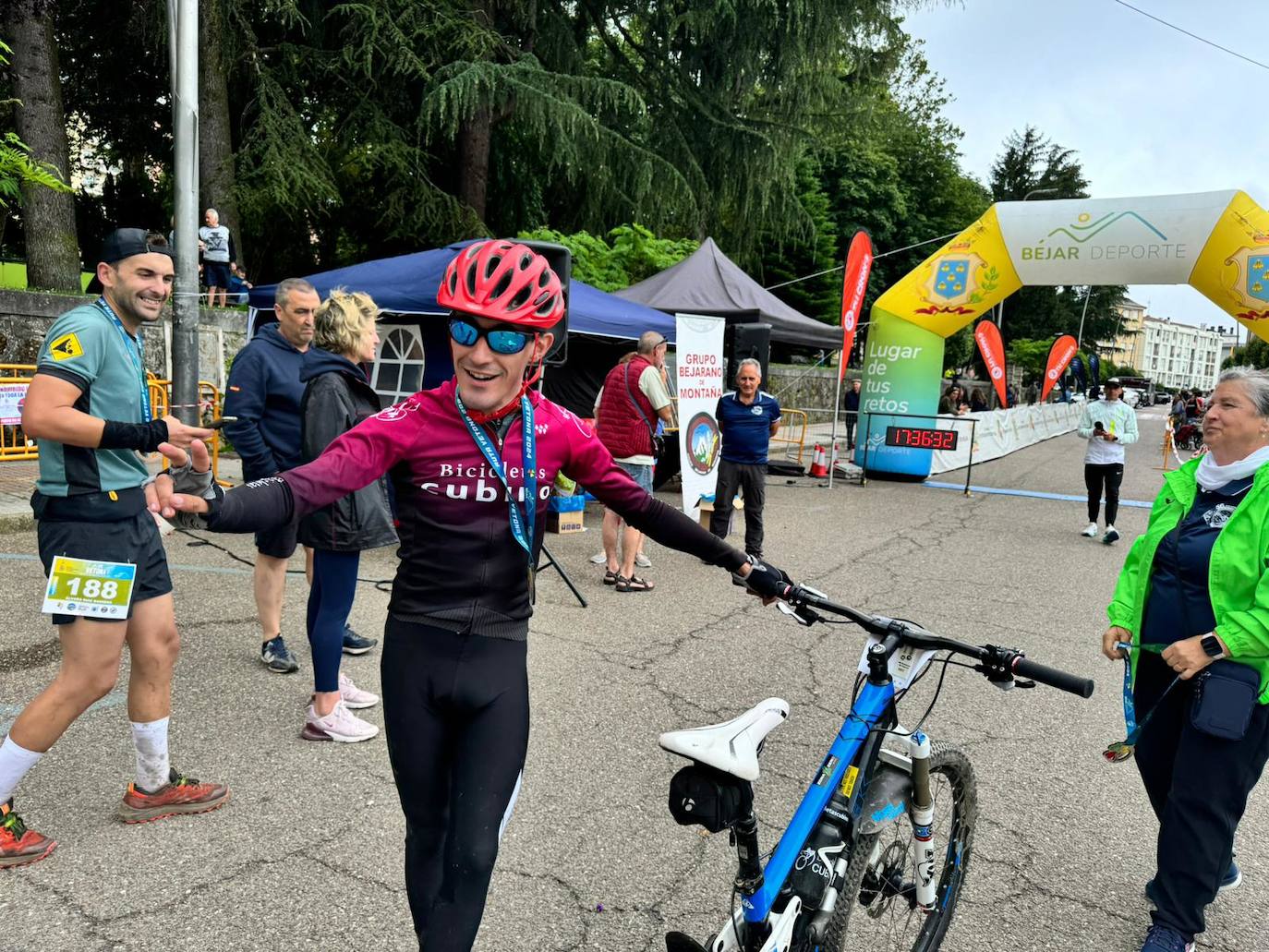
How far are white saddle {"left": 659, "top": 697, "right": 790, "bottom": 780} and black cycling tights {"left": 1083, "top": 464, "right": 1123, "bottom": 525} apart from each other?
9626 millimetres

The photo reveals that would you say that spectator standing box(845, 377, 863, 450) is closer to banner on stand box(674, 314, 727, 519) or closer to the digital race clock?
the digital race clock

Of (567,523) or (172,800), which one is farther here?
(567,523)

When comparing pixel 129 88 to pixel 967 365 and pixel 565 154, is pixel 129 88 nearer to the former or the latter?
pixel 565 154

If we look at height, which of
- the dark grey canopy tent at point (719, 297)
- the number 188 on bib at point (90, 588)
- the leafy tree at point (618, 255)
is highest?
the leafy tree at point (618, 255)

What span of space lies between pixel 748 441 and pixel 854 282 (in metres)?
7.14

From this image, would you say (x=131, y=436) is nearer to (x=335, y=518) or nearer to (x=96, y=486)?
(x=96, y=486)

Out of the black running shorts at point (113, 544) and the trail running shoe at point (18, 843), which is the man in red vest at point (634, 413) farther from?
the trail running shoe at point (18, 843)

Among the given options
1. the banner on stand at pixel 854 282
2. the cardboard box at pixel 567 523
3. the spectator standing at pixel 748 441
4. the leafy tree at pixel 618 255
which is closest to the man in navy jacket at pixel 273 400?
the spectator standing at pixel 748 441

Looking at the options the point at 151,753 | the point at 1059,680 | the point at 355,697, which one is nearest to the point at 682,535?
the point at 1059,680

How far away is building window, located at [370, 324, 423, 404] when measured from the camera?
10141mm

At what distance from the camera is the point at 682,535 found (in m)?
2.19

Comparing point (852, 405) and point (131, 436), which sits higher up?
point (131, 436)

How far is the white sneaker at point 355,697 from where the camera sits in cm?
426

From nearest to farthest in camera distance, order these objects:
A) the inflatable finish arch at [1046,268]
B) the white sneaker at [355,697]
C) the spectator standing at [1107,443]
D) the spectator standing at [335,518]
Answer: the spectator standing at [335,518] < the white sneaker at [355,697] < the spectator standing at [1107,443] < the inflatable finish arch at [1046,268]
